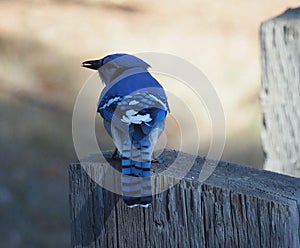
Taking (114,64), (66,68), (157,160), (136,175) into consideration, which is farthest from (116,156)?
(66,68)

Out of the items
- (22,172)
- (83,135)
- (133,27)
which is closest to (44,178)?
(22,172)

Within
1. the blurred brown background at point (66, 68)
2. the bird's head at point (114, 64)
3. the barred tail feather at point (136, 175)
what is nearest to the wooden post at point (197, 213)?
the barred tail feather at point (136, 175)

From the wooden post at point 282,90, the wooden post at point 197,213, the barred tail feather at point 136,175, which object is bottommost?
the wooden post at point 197,213

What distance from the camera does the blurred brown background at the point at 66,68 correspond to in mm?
6434

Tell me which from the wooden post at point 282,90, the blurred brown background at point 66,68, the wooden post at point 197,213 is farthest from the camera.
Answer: the blurred brown background at point 66,68

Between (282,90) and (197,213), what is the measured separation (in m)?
1.09

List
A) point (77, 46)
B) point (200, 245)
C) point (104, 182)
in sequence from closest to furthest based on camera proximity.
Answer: point (200, 245) → point (104, 182) → point (77, 46)

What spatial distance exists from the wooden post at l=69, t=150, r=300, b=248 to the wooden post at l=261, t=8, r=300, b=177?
795 millimetres

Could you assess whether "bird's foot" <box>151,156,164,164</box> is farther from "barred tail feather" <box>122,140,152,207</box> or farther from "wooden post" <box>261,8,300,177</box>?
"wooden post" <box>261,8,300,177</box>

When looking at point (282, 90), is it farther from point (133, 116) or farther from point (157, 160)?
point (157, 160)

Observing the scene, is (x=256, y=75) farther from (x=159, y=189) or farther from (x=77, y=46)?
(x=159, y=189)

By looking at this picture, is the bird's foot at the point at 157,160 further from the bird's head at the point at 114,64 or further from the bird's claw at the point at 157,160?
the bird's head at the point at 114,64

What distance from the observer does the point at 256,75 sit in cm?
704

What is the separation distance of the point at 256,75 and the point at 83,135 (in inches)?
66.5
